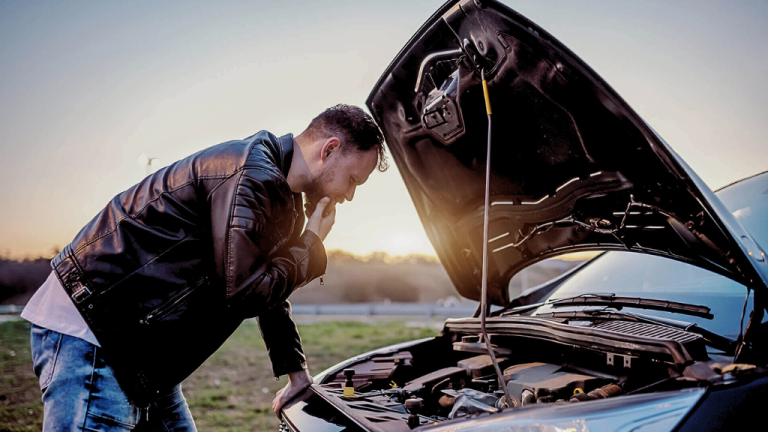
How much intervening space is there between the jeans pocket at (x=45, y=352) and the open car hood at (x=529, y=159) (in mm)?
1733

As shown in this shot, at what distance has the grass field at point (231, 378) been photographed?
4.71 m

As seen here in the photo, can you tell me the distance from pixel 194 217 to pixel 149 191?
0.69 feet

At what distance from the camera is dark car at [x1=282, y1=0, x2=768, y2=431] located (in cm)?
141

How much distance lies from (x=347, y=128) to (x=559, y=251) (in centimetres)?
138

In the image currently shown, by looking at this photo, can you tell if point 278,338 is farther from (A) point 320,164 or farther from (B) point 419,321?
(B) point 419,321

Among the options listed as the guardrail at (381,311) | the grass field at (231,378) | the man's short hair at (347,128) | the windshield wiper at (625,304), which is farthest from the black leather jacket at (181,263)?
the guardrail at (381,311)

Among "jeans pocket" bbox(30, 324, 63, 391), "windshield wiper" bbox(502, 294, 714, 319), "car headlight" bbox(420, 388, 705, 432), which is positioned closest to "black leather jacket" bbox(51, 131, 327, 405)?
"jeans pocket" bbox(30, 324, 63, 391)

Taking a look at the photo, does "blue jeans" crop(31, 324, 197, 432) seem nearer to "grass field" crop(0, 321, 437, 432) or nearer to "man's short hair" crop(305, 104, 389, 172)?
"man's short hair" crop(305, 104, 389, 172)

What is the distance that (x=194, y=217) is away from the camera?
1.76m

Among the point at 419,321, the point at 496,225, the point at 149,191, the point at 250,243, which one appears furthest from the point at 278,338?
the point at 419,321

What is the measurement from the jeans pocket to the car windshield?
209 centimetres

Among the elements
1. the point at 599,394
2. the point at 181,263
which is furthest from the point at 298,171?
the point at 599,394

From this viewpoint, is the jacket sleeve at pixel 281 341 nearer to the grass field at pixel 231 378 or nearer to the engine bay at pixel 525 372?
the engine bay at pixel 525 372

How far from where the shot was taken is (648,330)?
1692 mm
